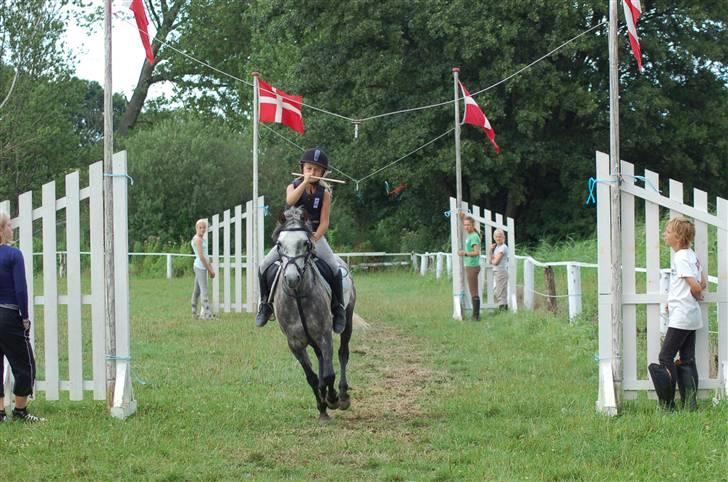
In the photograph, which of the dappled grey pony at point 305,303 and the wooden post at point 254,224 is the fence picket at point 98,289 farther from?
the wooden post at point 254,224

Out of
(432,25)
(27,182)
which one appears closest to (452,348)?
(432,25)

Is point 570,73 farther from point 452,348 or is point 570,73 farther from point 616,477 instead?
point 616,477

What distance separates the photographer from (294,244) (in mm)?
8719

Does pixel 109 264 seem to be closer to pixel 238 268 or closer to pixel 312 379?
pixel 312 379

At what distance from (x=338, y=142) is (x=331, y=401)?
99.9ft

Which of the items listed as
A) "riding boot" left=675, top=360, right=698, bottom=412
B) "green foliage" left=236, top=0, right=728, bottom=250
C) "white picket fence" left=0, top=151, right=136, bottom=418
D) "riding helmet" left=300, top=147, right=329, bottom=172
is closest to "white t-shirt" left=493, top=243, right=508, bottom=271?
"riding helmet" left=300, top=147, right=329, bottom=172

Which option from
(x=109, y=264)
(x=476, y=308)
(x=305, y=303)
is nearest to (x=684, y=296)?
(x=305, y=303)

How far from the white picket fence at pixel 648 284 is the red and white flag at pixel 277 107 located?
12.4 m

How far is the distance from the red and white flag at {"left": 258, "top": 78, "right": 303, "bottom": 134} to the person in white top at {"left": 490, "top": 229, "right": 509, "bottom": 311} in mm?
5025

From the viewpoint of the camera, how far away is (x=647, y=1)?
3578 centimetres

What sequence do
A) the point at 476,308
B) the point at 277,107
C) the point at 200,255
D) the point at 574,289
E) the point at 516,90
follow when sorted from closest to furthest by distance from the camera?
1. the point at 574,289
2. the point at 200,255
3. the point at 476,308
4. the point at 277,107
5. the point at 516,90

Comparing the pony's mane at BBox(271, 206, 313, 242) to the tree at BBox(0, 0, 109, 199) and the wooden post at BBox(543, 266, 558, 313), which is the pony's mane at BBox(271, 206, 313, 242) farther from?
the tree at BBox(0, 0, 109, 199)

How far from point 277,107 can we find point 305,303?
1230 cm

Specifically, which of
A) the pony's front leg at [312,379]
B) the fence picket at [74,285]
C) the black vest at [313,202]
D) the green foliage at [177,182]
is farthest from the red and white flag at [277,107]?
the green foliage at [177,182]
